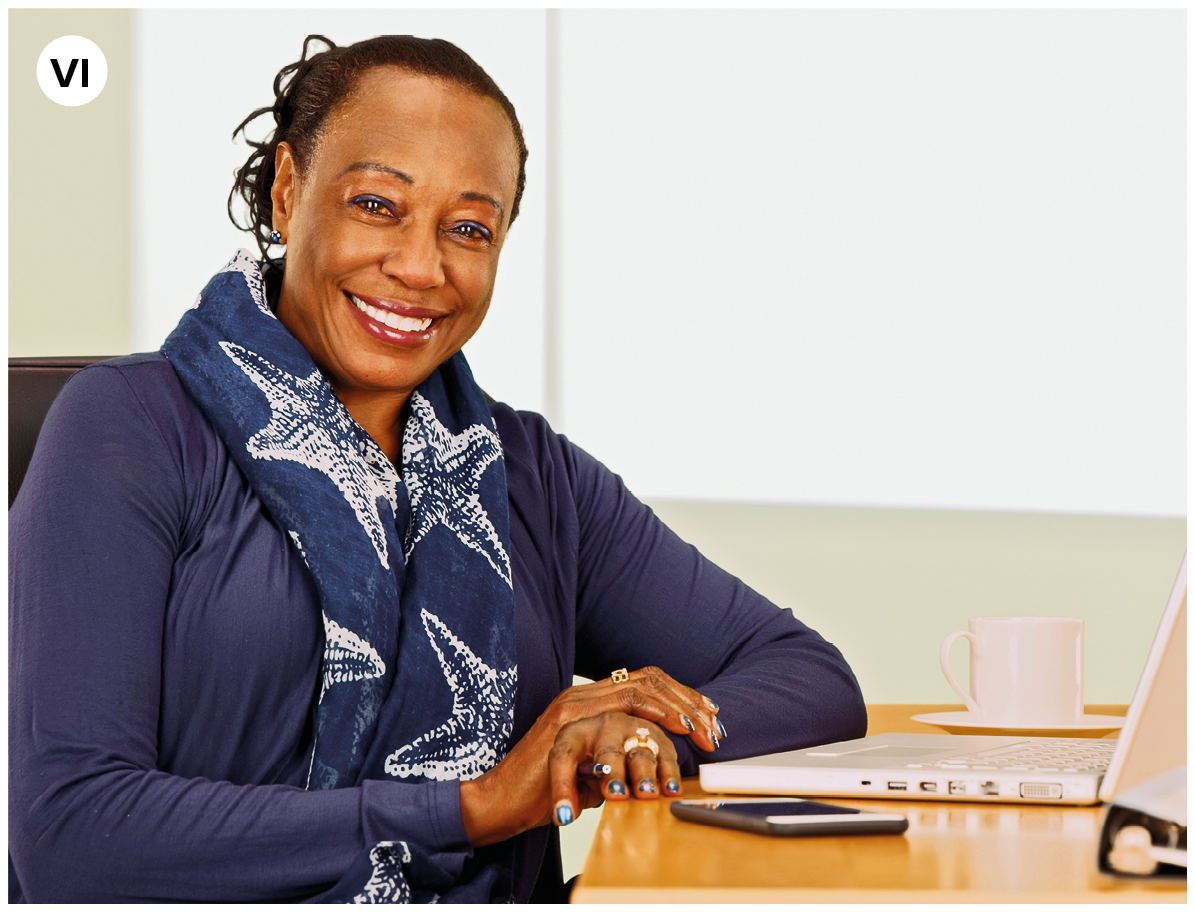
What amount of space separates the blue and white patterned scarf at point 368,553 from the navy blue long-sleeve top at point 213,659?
0.03 meters

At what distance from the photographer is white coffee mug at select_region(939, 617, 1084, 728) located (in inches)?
42.5

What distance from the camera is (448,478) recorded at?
1.23 meters

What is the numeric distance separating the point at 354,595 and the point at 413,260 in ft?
1.10

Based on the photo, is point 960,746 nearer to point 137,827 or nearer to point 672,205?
point 137,827

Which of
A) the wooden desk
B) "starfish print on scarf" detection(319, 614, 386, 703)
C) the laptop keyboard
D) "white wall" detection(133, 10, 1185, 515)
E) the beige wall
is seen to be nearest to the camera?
the wooden desk

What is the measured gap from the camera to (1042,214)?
2240 millimetres

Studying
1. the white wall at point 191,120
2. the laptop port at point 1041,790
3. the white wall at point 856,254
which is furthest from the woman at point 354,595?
the white wall at point 191,120

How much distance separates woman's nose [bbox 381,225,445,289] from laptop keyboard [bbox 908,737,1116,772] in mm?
653

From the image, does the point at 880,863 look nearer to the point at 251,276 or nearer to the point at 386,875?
the point at 386,875

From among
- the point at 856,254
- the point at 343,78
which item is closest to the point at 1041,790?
the point at 343,78

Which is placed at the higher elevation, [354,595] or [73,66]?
[73,66]

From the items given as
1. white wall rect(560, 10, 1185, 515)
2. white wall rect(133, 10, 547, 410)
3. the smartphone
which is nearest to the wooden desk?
the smartphone

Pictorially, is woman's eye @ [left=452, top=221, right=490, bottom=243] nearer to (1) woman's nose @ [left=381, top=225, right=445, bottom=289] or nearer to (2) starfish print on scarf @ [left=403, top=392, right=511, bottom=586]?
(1) woman's nose @ [left=381, top=225, right=445, bottom=289]

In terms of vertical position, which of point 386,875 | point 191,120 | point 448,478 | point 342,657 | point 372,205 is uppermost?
point 191,120
